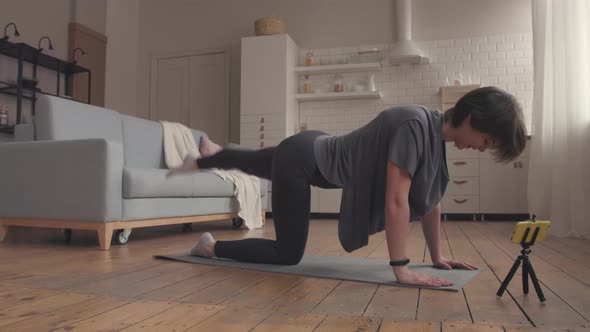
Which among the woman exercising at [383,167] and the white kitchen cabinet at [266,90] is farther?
the white kitchen cabinet at [266,90]

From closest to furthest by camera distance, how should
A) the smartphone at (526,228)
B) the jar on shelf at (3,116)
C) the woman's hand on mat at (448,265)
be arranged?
the smartphone at (526,228) → the woman's hand on mat at (448,265) → the jar on shelf at (3,116)

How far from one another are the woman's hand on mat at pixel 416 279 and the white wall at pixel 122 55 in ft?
18.8

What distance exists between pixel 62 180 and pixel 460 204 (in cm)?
396

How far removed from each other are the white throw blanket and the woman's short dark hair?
8.22 ft

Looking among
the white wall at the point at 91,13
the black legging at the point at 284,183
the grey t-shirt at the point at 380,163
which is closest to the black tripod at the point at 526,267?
the grey t-shirt at the point at 380,163

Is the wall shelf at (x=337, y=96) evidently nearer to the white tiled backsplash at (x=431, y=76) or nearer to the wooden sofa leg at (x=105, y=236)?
the white tiled backsplash at (x=431, y=76)

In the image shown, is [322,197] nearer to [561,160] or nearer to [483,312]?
[561,160]

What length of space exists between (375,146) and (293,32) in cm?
504

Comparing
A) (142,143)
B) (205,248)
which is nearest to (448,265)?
(205,248)

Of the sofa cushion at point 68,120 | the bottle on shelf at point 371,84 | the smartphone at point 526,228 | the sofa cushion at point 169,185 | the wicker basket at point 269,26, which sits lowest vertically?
the smartphone at point 526,228

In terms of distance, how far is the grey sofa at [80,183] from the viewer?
264 centimetres

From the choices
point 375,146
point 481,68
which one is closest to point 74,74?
point 481,68

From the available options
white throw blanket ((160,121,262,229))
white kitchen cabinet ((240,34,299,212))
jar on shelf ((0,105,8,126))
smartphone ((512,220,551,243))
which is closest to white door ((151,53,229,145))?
white kitchen cabinet ((240,34,299,212))

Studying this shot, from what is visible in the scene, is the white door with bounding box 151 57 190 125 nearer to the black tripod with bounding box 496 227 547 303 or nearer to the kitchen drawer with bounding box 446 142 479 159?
the kitchen drawer with bounding box 446 142 479 159
